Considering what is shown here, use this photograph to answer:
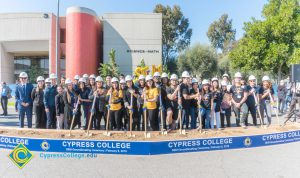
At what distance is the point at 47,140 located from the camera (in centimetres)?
354

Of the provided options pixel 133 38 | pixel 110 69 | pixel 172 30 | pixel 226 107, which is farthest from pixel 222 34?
pixel 226 107

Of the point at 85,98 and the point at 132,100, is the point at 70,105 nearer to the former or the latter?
the point at 85,98

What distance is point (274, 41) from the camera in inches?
679

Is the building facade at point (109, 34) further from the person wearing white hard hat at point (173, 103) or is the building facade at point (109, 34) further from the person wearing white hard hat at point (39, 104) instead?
the person wearing white hard hat at point (173, 103)

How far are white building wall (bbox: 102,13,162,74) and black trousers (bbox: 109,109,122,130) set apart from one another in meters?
17.2

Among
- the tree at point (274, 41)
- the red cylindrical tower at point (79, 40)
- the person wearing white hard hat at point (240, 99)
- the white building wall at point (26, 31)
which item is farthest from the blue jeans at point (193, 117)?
the white building wall at point (26, 31)

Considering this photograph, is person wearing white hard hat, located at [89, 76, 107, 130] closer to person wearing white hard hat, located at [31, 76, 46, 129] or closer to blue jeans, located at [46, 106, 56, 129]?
blue jeans, located at [46, 106, 56, 129]

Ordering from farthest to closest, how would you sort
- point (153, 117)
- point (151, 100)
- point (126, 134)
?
point (153, 117) → point (151, 100) → point (126, 134)

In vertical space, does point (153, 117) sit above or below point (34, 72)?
below

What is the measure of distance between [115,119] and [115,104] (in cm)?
44

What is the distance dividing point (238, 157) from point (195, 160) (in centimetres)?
95

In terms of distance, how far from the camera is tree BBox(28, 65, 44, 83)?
2841cm

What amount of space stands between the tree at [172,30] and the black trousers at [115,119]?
2690 cm

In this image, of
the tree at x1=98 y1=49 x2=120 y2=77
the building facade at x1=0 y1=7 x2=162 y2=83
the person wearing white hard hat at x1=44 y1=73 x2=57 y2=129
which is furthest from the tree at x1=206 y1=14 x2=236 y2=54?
the person wearing white hard hat at x1=44 y1=73 x2=57 y2=129
